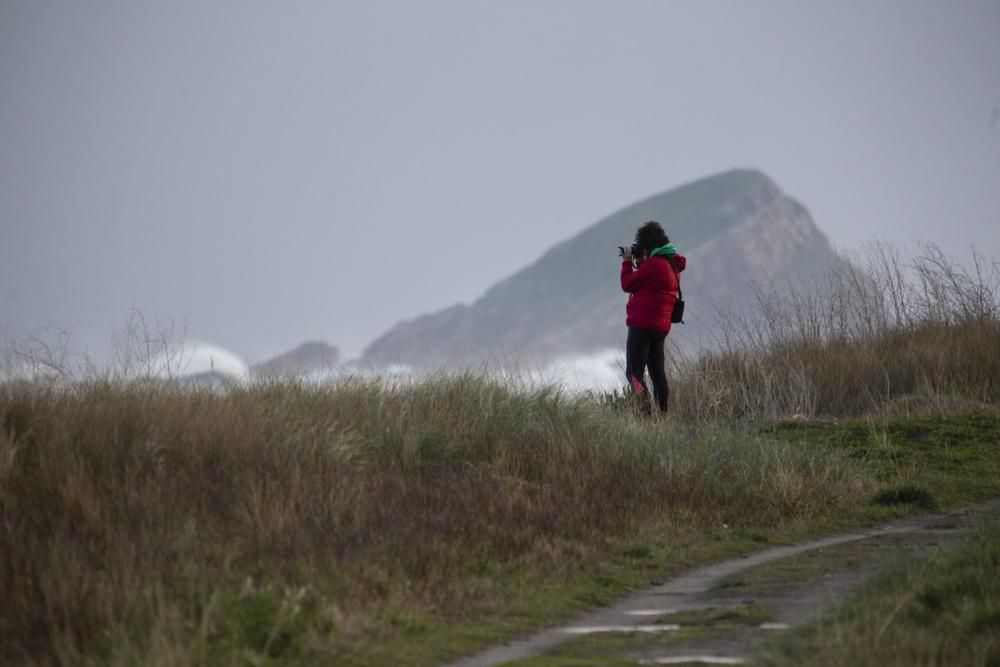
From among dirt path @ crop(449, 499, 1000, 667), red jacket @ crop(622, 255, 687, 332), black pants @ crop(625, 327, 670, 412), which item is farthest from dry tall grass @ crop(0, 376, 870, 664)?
red jacket @ crop(622, 255, 687, 332)

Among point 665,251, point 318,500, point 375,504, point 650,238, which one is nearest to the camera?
point 318,500

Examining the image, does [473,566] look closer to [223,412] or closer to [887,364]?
[223,412]

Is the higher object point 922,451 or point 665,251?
point 665,251

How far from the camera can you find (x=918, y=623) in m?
6.48

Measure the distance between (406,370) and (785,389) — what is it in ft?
21.5

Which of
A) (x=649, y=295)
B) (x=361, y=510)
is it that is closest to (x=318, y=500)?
(x=361, y=510)

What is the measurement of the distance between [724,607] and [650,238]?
8.60 m

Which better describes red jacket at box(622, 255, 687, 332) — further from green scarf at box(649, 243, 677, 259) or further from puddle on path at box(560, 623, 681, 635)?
puddle on path at box(560, 623, 681, 635)

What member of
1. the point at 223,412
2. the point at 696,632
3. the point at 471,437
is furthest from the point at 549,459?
the point at 696,632

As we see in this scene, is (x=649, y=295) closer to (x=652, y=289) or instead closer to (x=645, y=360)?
(x=652, y=289)

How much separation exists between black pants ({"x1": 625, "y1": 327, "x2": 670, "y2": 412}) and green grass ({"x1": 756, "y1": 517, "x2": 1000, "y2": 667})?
7649 millimetres

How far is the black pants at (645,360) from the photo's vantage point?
1547 cm

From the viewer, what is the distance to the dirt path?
6.45 m

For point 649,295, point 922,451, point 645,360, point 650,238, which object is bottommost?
point 922,451
